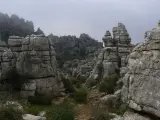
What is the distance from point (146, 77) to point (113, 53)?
42.5 m

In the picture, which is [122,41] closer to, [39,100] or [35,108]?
[39,100]

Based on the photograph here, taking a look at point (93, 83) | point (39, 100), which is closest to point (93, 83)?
point (93, 83)

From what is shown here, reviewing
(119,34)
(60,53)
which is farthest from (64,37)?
(119,34)

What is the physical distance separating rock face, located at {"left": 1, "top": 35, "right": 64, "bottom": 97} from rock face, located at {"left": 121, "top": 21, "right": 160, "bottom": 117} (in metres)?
26.0

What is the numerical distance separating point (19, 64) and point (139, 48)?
1090 inches

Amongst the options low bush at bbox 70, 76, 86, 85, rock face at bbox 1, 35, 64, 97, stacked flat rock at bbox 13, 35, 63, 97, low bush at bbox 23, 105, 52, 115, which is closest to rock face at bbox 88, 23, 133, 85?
low bush at bbox 70, 76, 86, 85

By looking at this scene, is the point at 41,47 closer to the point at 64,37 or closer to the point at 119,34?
the point at 119,34

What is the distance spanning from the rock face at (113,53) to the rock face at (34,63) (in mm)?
14554

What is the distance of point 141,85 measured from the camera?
12.5m

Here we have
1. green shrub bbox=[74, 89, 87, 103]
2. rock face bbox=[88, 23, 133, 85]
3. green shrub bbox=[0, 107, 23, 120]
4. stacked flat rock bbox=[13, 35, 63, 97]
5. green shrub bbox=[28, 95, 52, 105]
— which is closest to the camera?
green shrub bbox=[0, 107, 23, 120]

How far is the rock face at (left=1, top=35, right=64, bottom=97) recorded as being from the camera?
38312 mm

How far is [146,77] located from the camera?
1230cm

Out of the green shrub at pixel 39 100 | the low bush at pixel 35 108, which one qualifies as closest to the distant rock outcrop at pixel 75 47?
the green shrub at pixel 39 100

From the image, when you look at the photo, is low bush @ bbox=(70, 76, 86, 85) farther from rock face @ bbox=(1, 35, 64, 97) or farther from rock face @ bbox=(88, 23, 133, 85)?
rock face @ bbox=(1, 35, 64, 97)
